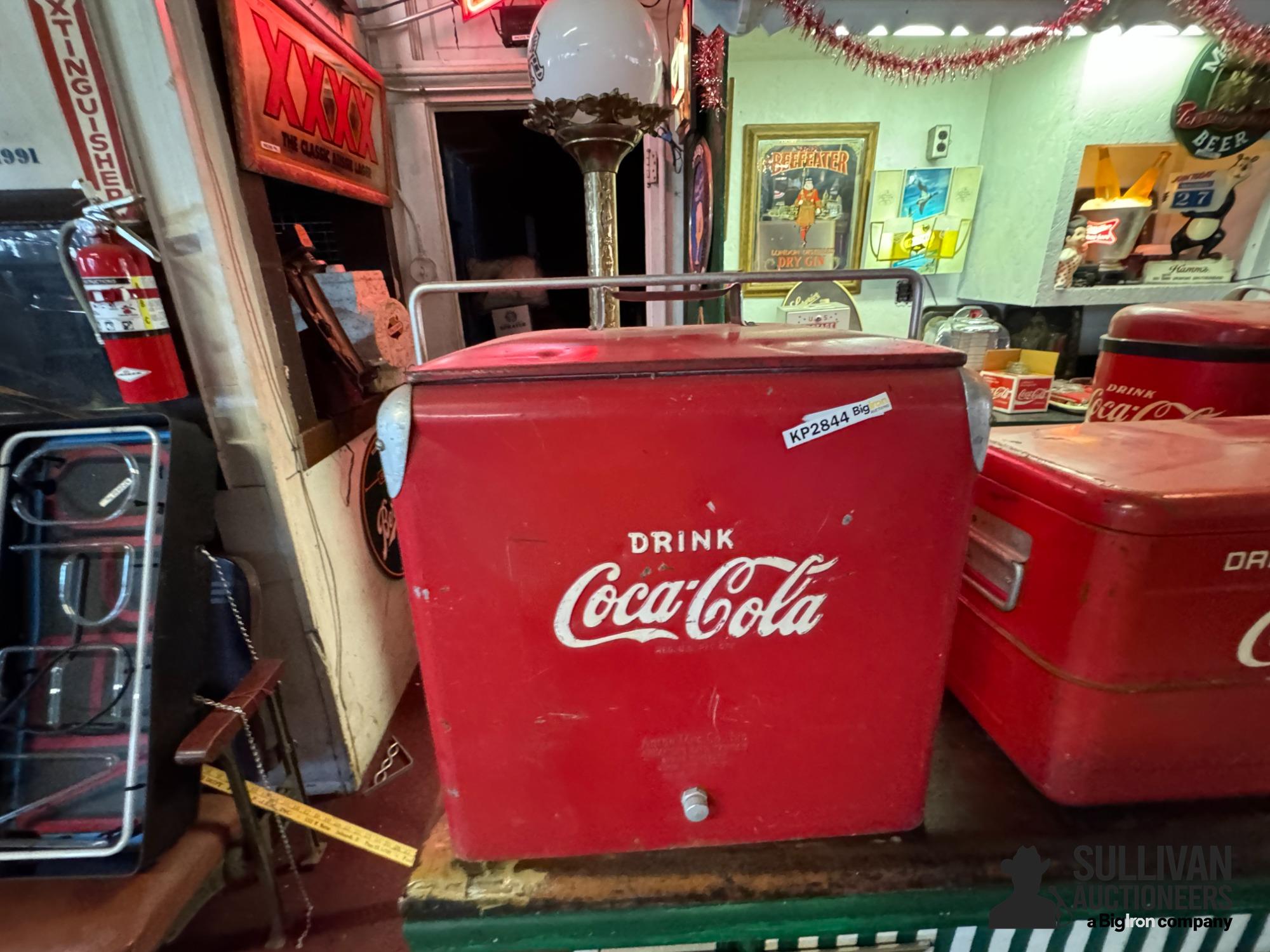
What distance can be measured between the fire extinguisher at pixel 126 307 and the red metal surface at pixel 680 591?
47.4 inches

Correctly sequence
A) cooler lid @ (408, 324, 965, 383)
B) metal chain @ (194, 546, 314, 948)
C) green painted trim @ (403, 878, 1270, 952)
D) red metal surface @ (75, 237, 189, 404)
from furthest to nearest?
metal chain @ (194, 546, 314, 948), red metal surface @ (75, 237, 189, 404), green painted trim @ (403, 878, 1270, 952), cooler lid @ (408, 324, 965, 383)

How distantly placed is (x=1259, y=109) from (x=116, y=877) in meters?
5.13

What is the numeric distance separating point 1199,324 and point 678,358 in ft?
4.69

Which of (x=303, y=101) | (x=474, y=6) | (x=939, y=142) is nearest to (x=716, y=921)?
(x=303, y=101)

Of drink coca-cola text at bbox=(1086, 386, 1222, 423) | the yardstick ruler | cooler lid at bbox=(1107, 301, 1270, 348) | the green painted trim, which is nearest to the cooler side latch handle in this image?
the green painted trim

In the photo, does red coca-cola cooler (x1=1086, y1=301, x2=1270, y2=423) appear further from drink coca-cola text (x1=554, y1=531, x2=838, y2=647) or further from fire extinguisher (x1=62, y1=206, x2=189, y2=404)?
fire extinguisher (x1=62, y1=206, x2=189, y2=404)

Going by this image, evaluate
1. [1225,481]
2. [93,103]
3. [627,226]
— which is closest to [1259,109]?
[627,226]

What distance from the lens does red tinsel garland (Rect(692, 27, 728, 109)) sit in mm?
2074

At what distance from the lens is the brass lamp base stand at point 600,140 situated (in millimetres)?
1514

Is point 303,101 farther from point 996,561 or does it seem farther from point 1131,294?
point 1131,294

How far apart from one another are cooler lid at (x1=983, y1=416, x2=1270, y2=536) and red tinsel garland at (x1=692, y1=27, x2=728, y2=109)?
1.80m

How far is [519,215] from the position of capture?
3279mm

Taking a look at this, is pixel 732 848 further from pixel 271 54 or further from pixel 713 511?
pixel 271 54

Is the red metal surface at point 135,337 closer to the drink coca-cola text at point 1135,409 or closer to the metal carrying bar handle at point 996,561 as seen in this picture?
the metal carrying bar handle at point 996,561
